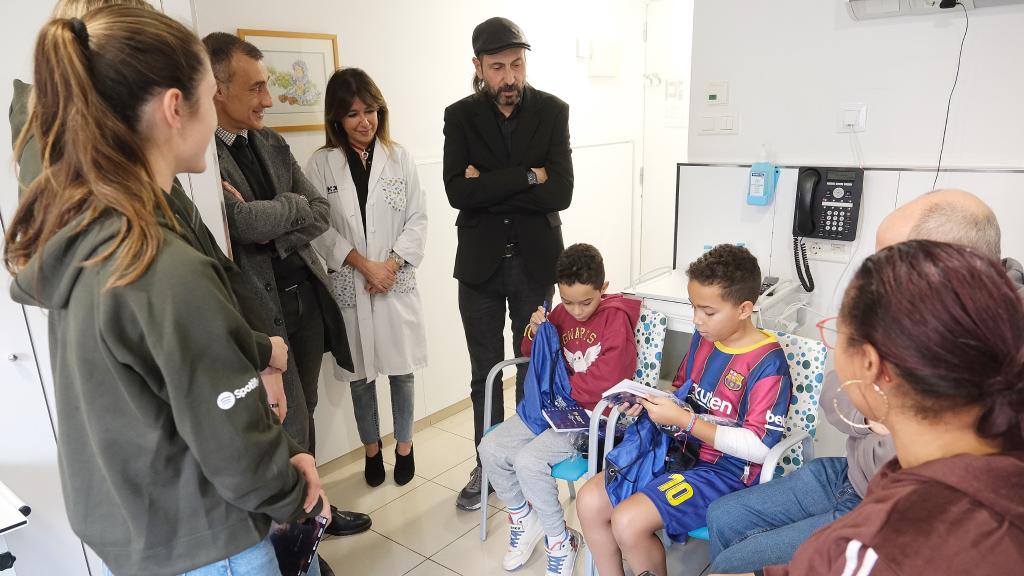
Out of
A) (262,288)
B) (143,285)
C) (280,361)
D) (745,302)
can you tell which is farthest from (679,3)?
(143,285)

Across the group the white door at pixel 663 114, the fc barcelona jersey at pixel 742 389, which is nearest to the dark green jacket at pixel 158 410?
the fc barcelona jersey at pixel 742 389

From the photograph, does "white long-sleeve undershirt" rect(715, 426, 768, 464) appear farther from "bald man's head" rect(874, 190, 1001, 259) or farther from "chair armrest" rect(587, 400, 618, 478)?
"bald man's head" rect(874, 190, 1001, 259)

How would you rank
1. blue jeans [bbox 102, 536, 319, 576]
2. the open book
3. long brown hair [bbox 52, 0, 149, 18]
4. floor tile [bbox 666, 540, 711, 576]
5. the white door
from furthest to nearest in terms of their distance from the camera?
the white door, floor tile [bbox 666, 540, 711, 576], the open book, long brown hair [bbox 52, 0, 149, 18], blue jeans [bbox 102, 536, 319, 576]

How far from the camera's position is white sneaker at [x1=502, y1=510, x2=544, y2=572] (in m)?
2.29

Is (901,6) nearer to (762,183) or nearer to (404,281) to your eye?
(762,183)

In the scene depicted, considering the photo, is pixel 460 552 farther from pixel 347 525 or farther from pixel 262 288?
pixel 262 288

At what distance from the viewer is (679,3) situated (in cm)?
452

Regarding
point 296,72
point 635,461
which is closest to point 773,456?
point 635,461

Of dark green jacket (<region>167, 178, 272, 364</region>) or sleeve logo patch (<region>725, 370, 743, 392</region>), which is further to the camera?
sleeve logo patch (<region>725, 370, 743, 392</region>)

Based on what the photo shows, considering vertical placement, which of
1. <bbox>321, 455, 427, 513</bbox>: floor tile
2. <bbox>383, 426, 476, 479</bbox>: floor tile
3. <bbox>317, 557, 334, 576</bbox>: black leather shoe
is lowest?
<bbox>383, 426, 476, 479</bbox>: floor tile

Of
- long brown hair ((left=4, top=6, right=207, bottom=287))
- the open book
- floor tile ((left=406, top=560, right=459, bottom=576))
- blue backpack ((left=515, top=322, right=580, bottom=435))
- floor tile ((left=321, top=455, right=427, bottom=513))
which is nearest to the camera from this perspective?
long brown hair ((left=4, top=6, right=207, bottom=287))

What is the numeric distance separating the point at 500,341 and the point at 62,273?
1.83 metres

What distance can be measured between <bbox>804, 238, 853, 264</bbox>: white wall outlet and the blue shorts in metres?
1.21

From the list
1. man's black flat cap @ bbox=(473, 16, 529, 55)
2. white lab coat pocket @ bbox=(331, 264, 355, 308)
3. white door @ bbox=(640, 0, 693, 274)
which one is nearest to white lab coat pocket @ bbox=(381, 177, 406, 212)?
white lab coat pocket @ bbox=(331, 264, 355, 308)
